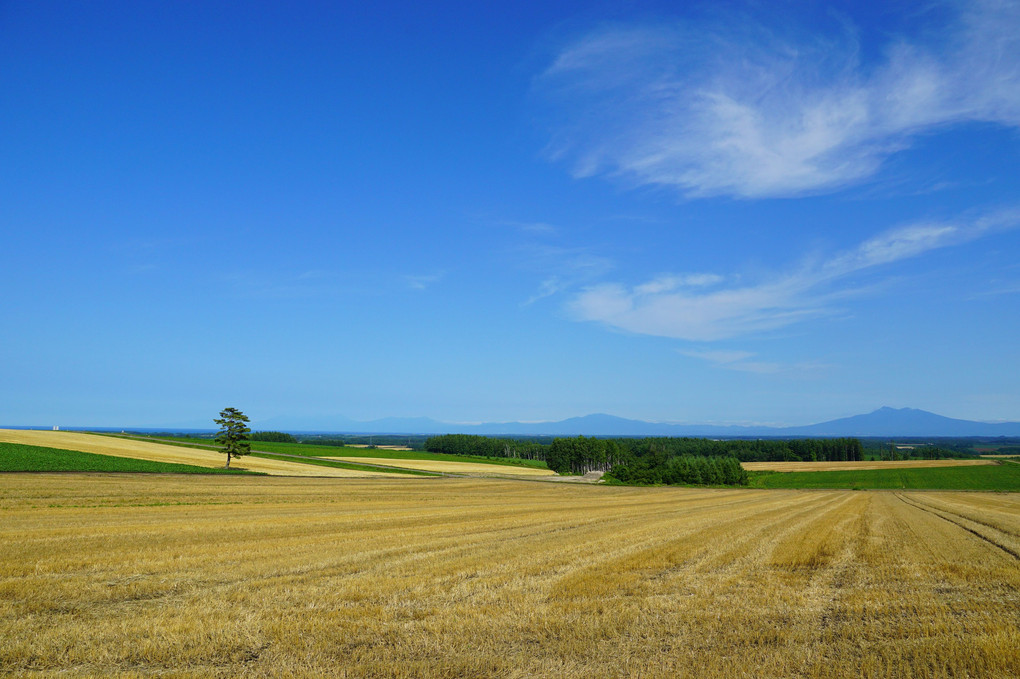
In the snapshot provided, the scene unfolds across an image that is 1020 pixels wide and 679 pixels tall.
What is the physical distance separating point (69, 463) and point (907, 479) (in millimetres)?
130336

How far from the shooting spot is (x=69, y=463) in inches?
2327

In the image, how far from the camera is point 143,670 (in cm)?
770

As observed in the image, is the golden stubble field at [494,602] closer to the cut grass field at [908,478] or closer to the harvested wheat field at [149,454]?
the harvested wheat field at [149,454]

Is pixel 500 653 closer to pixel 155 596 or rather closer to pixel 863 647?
pixel 863 647

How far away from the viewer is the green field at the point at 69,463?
2160 inches

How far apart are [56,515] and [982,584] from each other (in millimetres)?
30352

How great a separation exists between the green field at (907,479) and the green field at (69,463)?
293ft

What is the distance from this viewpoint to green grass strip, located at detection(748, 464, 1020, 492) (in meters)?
97.3

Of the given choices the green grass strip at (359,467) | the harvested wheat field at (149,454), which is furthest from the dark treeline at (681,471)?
the harvested wheat field at (149,454)

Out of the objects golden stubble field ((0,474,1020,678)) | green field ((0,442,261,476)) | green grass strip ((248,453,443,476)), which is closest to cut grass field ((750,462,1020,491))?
green grass strip ((248,453,443,476))

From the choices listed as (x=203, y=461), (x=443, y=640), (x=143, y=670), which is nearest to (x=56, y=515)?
(x=143, y=670)

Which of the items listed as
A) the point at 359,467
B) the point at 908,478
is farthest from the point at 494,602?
the point at 908,478

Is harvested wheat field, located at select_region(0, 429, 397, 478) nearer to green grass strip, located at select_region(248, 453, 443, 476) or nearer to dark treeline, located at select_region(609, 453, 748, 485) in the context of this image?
green grass strip, located at select_region(248, 453, 443, 476)

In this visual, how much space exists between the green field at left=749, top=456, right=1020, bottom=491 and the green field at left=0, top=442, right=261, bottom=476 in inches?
3511
